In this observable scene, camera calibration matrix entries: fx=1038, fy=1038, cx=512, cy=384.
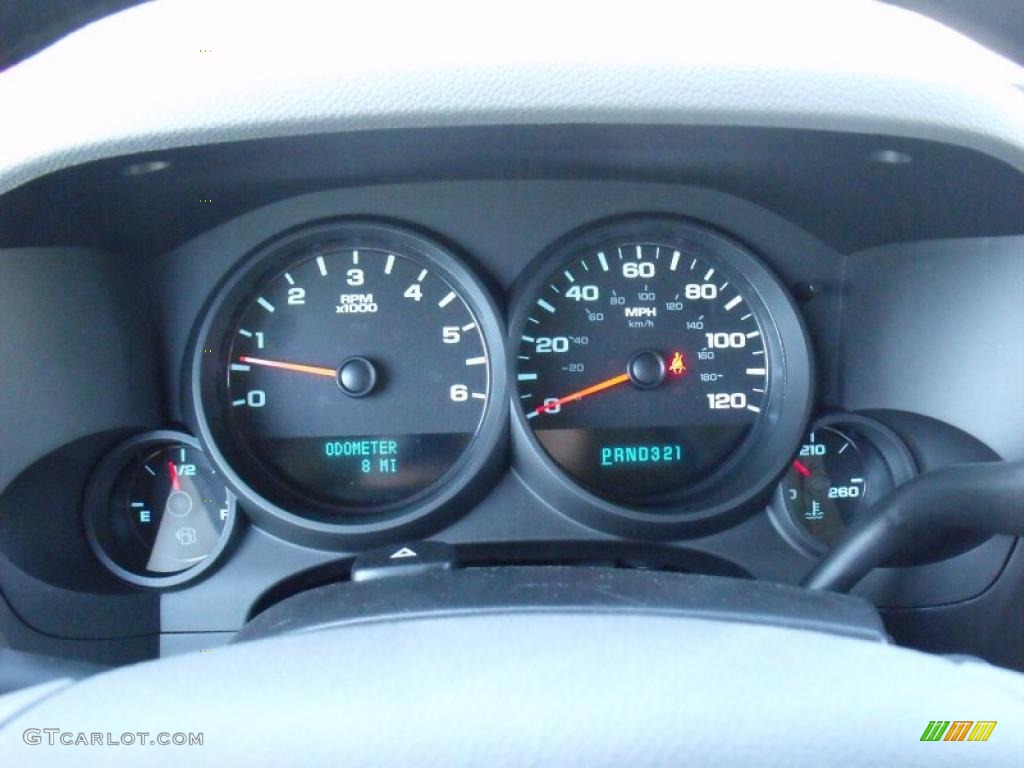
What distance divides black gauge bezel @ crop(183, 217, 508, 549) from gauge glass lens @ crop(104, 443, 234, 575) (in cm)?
10

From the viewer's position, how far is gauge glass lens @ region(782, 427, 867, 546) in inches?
103

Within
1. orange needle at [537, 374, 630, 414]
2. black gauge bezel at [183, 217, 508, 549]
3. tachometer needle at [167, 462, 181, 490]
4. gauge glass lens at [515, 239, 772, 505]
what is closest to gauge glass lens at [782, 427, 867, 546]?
gauge glass lens at [515, 239, 772, 505]

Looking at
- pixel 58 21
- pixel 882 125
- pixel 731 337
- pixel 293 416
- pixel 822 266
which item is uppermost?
pixel 58 21

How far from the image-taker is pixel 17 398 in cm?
208

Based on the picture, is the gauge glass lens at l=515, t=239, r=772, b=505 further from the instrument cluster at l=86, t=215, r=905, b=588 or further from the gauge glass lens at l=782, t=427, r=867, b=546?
the gauge glass lens at l=782, t=427, r=867, b=546

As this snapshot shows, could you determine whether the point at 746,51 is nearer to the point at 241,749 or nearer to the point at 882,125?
the point at 882,125

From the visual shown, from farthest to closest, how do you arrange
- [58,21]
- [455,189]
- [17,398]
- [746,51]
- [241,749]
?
[455,189], [17,398], [58,21], [746,51], [241,749]

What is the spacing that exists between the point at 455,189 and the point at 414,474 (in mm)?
733

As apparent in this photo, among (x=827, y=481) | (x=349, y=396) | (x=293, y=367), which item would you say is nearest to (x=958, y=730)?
(x=827, y=481)

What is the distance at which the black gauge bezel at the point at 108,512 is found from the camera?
245 centimetres

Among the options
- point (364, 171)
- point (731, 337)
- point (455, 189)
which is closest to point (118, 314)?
point (364, 171)

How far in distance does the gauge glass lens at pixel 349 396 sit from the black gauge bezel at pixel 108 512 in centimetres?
20

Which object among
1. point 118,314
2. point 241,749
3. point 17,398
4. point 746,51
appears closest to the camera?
point 241,749

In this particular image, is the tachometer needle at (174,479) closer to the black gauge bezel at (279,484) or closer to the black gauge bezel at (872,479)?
the black gauge bezel at (279,484)
